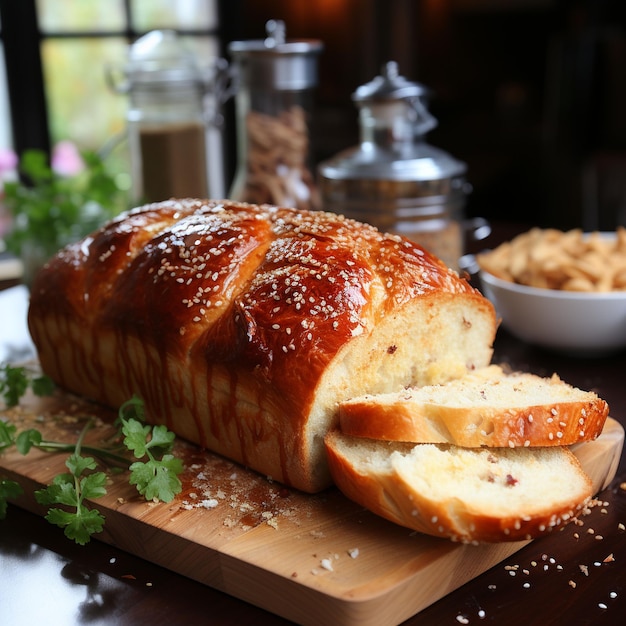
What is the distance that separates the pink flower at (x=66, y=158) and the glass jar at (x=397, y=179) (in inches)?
110

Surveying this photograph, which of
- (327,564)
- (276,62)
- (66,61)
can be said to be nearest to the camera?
(327,564)

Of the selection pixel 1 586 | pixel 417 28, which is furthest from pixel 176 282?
pixel 417 28

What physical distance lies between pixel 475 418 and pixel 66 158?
451 centimetres

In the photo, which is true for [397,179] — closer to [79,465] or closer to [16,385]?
[16,385]

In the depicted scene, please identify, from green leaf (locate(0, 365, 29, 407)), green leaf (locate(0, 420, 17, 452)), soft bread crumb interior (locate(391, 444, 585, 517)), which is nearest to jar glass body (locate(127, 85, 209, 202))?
green leaf (locate(0, 365, 29, 407))

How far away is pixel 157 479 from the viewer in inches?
62.2

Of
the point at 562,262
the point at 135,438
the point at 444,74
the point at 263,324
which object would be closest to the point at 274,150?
the point at 562,262

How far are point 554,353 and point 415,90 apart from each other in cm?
106

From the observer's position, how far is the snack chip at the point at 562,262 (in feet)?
7.61

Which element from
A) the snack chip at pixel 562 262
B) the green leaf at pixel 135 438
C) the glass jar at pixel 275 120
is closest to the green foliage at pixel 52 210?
the glass jar at pixel 275 120

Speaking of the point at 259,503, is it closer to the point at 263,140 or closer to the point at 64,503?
the point at 64,503

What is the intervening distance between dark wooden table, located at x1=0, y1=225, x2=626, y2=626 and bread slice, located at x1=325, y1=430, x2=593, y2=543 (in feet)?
0.38

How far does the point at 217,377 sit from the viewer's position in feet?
5.69

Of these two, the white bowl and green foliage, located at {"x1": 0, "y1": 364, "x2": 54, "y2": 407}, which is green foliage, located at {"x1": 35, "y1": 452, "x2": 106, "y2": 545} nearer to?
green foliage, located at {"x1": 0, "y1": 364, "x2": 54, "y2": 407}
